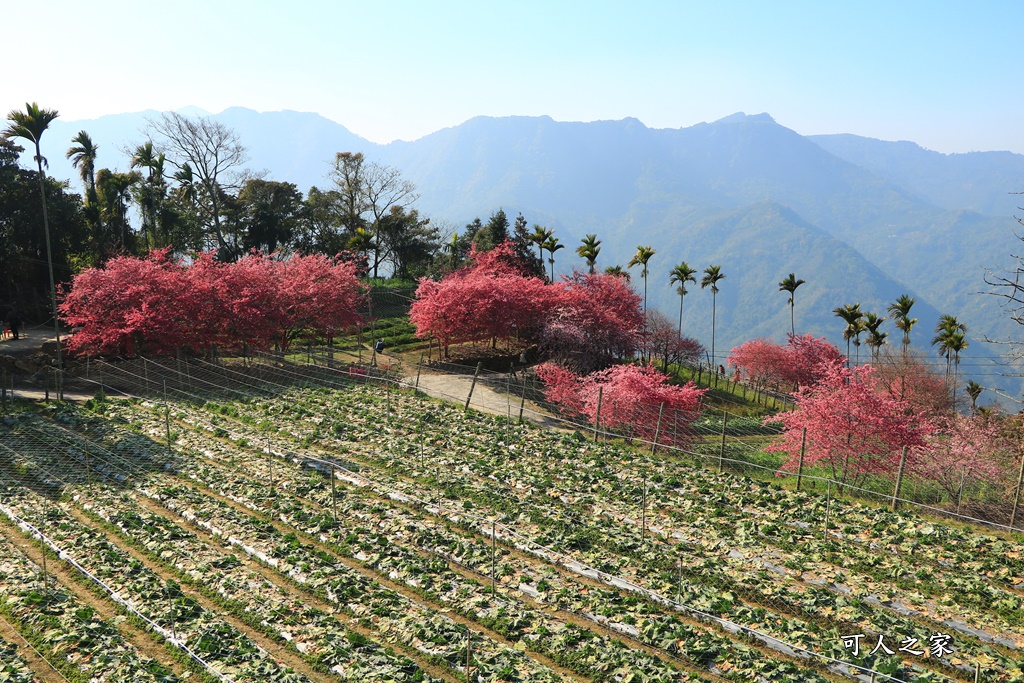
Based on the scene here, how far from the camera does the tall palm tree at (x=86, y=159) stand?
5591 cm

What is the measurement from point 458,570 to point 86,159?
179 ft

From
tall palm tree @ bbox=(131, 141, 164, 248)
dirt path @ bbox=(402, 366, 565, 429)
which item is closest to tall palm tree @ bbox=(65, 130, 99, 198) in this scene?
tall palm tree @ bbox=(131, 141, 164, 248)

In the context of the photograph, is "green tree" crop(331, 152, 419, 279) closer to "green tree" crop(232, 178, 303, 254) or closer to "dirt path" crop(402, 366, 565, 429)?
"green tree" crop(232, 178, 303, 254)

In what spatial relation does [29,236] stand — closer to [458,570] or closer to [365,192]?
[365,192]

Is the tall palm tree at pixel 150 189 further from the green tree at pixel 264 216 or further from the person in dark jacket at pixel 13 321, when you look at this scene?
the person in dark jacket at pixel 13 321

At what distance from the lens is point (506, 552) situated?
1803cm

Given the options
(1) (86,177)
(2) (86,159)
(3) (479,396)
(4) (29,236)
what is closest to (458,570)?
(3) (479,396)

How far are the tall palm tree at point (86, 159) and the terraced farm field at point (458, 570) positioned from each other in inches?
1442

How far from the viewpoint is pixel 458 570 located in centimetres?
1697

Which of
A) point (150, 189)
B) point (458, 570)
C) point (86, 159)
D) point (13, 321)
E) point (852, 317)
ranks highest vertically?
point (86, 159)

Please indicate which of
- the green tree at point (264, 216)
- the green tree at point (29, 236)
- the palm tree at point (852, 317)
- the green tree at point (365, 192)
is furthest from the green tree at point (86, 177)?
the palm tree at point (852, 317)

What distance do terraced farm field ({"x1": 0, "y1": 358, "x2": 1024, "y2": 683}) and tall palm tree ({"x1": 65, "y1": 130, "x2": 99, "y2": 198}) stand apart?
36.6 metres

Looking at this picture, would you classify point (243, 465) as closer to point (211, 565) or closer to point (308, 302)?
point (211, 565)

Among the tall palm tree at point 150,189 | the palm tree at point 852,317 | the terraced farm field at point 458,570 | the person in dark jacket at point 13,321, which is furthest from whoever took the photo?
the palm tree at point 852,317
